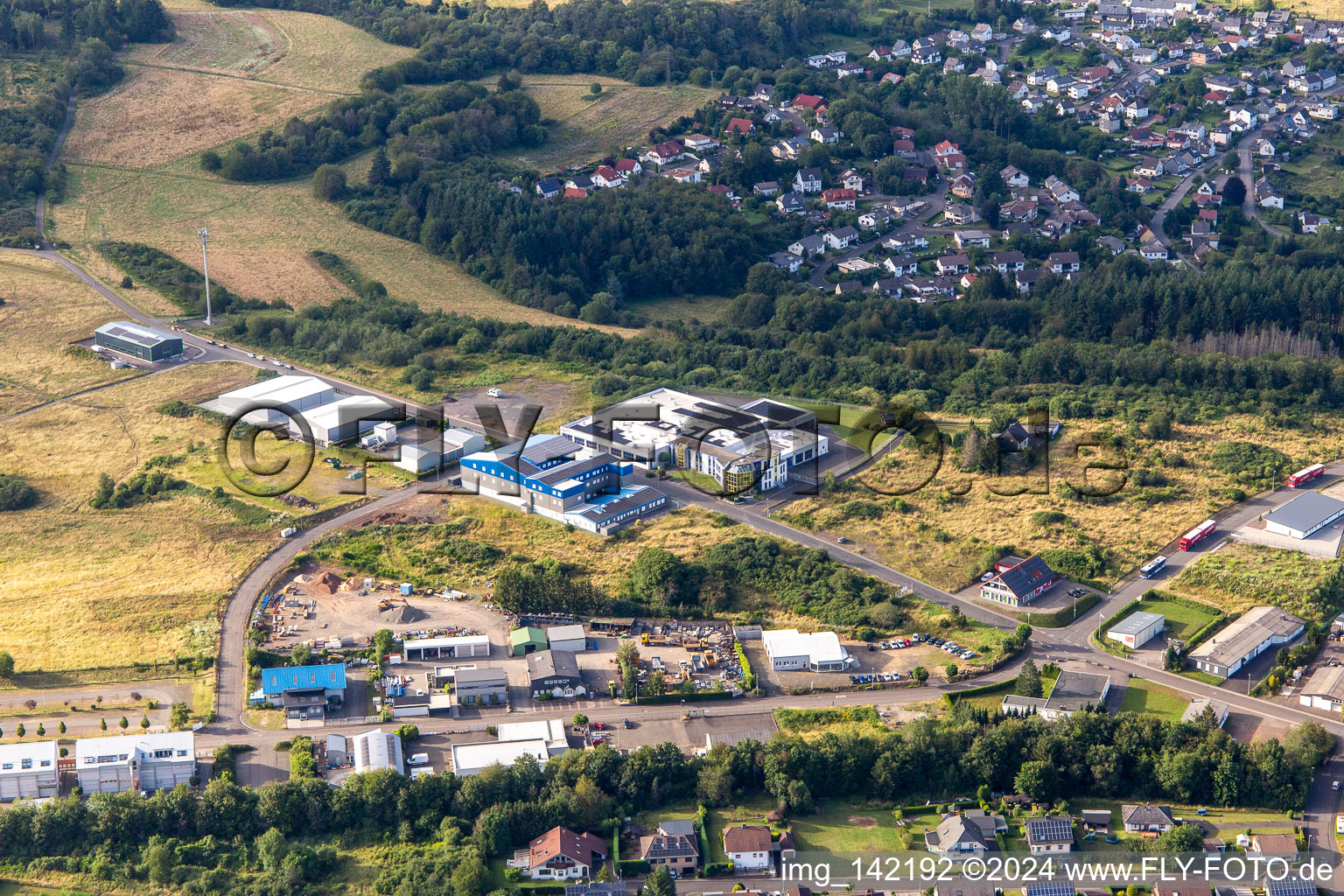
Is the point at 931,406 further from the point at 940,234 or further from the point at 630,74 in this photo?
the point at 630,74

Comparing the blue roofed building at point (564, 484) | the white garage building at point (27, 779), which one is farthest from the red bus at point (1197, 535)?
the white garage building at point (27, 779)

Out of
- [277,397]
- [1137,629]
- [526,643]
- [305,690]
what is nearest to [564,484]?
[526,643]

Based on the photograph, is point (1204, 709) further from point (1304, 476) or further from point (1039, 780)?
point (1304, 476)

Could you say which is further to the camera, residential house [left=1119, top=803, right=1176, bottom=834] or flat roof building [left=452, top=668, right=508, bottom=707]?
flat roof building [left=452, top=668, right=508, bottom=707]

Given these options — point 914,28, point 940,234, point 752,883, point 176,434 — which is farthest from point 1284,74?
point 752,883

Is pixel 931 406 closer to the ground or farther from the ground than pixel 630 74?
closer to the ground

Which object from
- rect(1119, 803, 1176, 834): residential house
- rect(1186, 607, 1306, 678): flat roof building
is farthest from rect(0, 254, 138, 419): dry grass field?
rect(1119, 803, 1176, 834): residential house

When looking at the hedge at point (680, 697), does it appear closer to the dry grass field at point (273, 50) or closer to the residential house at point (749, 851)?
the residential house at point (749, 851)

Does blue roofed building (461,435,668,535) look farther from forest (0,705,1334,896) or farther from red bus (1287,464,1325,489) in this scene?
red bus (1287,464,1325,489)
